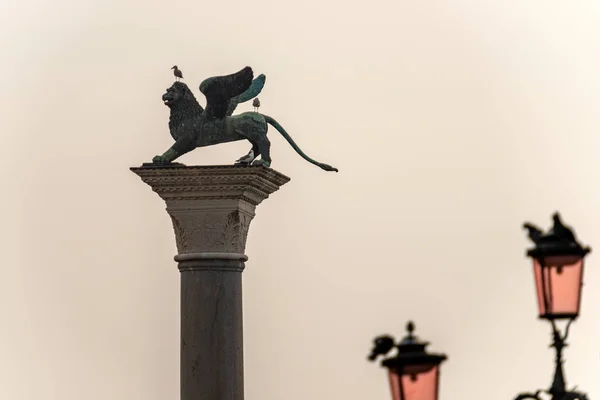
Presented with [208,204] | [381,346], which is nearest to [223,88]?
[208,204]

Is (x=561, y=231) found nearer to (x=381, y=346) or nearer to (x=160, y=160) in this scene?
(x=381, y=346)

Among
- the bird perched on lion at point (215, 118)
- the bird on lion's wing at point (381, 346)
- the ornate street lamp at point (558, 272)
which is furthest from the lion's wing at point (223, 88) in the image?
the bird on lion's wing at point (381, 346)

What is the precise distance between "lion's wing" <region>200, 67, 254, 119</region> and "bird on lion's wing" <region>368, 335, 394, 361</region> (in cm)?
658

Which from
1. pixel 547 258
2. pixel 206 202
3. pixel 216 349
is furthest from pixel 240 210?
pixel 547 258

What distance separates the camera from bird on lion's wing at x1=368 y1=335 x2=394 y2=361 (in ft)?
21.5

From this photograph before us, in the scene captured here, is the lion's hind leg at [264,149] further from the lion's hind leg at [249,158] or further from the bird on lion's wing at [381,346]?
the bird on lion's wing at [381,346]

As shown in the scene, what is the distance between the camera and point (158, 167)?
12.6 metres

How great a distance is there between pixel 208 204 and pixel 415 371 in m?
6.13

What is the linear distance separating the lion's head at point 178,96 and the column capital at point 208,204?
769mm

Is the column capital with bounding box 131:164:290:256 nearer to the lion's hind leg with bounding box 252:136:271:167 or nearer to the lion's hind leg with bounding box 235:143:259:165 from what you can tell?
the lion's hind leg with bounding box 235:143:259:165

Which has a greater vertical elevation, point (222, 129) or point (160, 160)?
point (222, 129)

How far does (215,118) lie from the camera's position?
13227mm

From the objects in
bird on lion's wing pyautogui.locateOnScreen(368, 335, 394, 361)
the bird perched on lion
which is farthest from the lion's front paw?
bird on lion's wing pyautogui.locateOnScreen(368, 335, 394, 361)

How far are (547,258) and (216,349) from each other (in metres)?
5.62
